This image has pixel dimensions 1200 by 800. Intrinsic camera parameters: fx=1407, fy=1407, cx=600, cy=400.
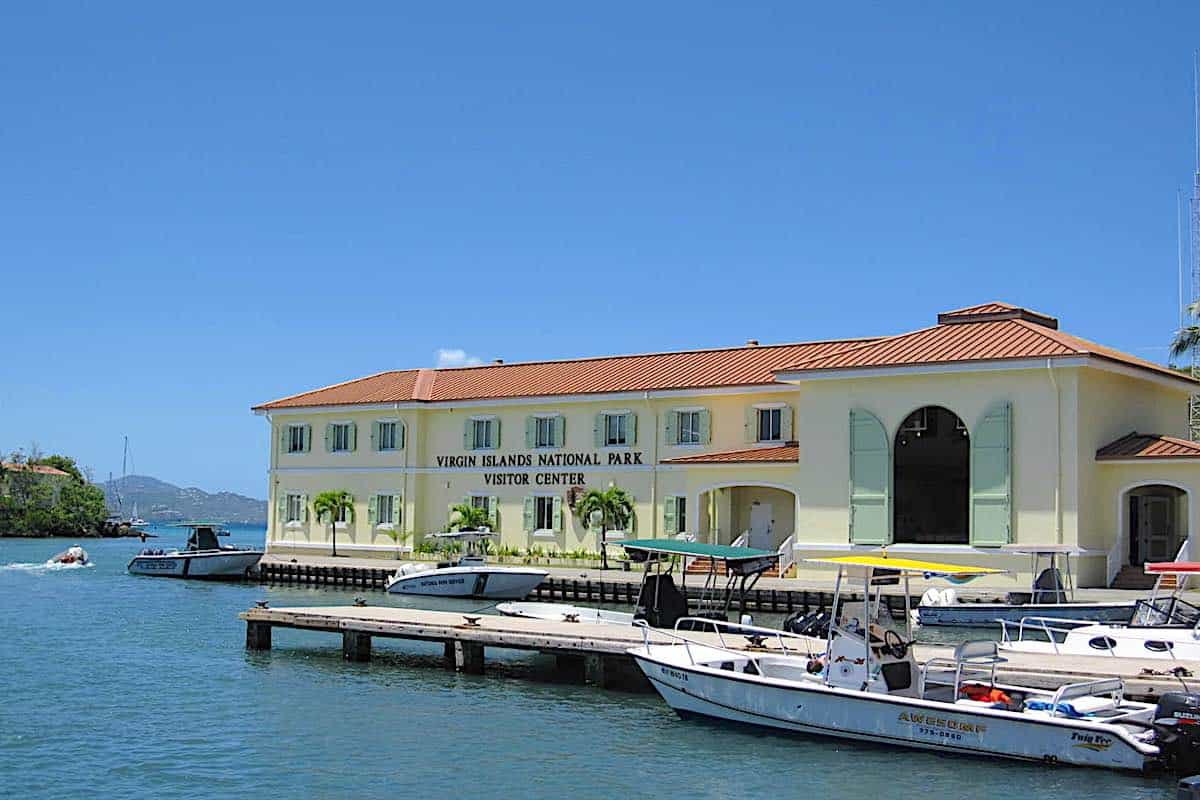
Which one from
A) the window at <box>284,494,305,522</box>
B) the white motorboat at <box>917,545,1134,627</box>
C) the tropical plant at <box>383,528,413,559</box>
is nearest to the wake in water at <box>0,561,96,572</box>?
the window at <box>284,494,305,522</box>

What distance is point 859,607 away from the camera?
19.2m

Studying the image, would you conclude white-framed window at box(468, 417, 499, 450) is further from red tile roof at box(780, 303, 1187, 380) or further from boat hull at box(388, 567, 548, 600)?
red tile roof at box(780, 303, 1187, 380)

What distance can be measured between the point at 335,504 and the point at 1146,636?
3566 centimetres

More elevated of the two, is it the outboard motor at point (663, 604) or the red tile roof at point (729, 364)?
the red tile roof at point (729, 364)

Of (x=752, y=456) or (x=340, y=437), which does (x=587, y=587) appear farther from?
(x=340, y=437)

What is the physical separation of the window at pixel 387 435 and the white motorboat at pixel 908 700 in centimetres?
3213

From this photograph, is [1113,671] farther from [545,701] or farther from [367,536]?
[367,536]

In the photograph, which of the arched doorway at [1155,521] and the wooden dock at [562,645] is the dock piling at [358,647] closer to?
the wooden dock at [562,645]

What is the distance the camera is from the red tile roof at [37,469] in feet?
379

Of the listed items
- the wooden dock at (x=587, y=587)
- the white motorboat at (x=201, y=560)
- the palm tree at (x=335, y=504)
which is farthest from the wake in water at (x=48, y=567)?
the palm tree at (x=335, y=504)

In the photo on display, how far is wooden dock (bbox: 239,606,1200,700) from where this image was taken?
1942cm

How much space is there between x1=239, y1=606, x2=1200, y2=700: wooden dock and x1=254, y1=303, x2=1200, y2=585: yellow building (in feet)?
45.4

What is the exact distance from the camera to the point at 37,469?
120m

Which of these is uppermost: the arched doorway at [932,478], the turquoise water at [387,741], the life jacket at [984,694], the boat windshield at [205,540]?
the arched doorway at [932,478]
